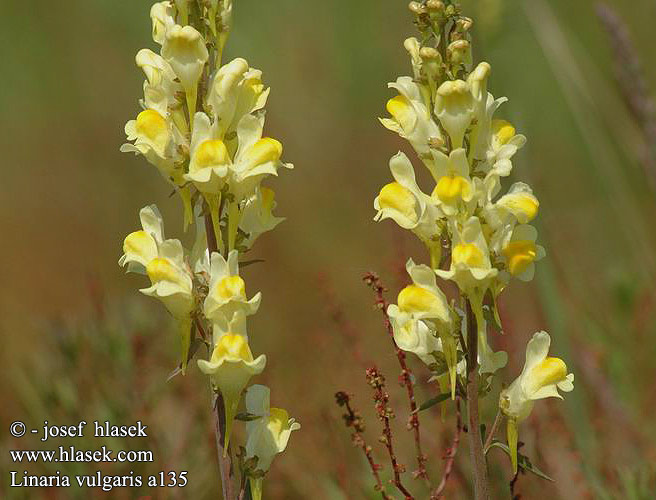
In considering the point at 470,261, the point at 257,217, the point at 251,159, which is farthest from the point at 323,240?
the point at 470,261

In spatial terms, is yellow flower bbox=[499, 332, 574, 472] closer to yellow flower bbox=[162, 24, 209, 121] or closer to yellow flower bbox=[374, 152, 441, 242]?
yellow flower bbox=[374, 152, 441, 242]

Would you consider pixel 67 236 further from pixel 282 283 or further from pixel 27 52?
pixel 27 52

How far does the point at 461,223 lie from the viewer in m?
1.45

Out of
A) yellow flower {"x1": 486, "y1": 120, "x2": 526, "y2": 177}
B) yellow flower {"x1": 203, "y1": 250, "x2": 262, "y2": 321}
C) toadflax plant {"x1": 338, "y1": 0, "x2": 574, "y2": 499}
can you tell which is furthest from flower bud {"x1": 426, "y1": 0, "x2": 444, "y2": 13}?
yellow flower {"x1": 203, "y1": 250, "x2": 262, "y2": 321}

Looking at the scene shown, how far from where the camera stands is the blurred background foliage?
2518mm

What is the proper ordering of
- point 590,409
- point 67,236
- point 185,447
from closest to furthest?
point 185,447 → point 590,409 → point 67,236

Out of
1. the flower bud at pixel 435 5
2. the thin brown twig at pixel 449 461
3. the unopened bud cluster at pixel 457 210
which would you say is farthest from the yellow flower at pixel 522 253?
the flower bud at pixel 435 5

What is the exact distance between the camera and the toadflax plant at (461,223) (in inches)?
56.5

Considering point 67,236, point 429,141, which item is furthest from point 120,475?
point 67,236

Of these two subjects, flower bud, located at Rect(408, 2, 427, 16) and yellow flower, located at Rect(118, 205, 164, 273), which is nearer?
flower bud, located at Rect(408, 2, 427, 16)

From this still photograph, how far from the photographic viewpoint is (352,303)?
4.32 m

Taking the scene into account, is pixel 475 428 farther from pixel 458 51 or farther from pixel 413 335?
pixel 458 51

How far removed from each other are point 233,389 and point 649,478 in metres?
1.02

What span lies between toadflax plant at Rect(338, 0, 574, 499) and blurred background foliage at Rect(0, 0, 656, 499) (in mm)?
547
